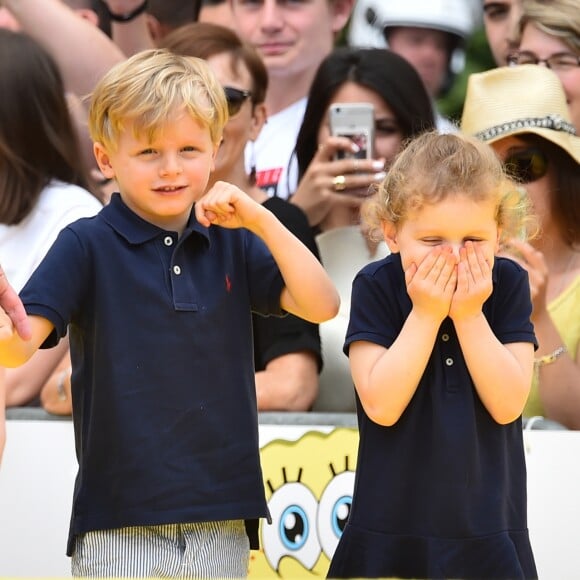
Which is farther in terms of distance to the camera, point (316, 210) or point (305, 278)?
point (316, 210)

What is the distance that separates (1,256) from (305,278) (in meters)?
1.74

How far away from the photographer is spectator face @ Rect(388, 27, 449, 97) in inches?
175

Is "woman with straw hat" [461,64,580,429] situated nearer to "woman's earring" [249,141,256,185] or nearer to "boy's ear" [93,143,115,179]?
"woman's earring" [249,141,256,185]

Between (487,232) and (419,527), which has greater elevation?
(487,232)

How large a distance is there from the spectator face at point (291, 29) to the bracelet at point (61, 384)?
4.89ft

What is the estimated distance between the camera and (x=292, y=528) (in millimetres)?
3549

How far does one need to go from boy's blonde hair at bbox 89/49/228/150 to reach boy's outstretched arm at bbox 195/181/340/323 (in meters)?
0.17

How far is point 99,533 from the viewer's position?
2.63 metres

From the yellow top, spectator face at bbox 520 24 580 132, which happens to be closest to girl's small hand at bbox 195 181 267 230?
the yellow top

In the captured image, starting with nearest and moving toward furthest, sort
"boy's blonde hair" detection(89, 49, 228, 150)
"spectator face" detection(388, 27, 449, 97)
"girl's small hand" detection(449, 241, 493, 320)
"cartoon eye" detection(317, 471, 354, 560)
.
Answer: "girl's small hand" detection(449, 241, 493, 320)
"boy's blonde hair" detection(89, 49, 228, 150)
"cartoon eye" detection(317, 471, 354, 560)
"spectator face" detection(388, 27, 449, 97)

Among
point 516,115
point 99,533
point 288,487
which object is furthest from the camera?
point 516,115

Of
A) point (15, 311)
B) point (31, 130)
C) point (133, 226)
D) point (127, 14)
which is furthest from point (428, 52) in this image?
point (15, 311)

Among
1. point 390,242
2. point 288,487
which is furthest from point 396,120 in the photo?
point 390,242

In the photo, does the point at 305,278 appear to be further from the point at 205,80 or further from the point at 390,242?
the point at 205,80
